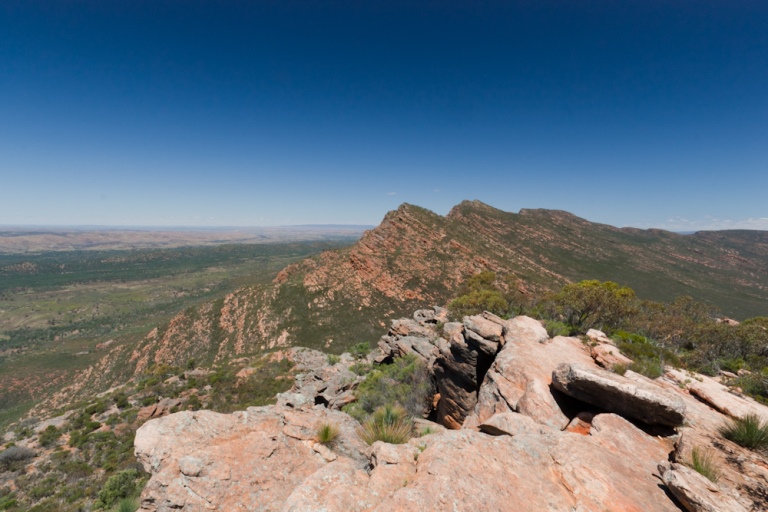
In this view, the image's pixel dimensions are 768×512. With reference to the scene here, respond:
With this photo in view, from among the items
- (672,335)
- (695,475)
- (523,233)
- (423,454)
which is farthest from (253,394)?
(523,233)

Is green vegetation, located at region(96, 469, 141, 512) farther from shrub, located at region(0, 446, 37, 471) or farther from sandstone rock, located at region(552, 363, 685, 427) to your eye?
sandstone rock, located at region(552, 363, 685, 427)

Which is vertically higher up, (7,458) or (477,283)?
(477,283)

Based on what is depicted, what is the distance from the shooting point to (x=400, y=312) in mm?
69812

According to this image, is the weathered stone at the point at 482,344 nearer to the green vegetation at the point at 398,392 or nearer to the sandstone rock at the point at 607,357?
the green vegetation at the point at 398,392

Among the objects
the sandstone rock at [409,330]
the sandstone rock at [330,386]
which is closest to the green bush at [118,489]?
the sandstone rock at [330,386]

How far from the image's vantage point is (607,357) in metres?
14.7

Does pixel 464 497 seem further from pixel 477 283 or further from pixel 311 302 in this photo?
pixel 311 302

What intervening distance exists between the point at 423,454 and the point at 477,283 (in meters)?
48.8

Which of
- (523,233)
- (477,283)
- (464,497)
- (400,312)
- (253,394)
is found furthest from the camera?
(523,233)

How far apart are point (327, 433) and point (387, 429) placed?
179 cm

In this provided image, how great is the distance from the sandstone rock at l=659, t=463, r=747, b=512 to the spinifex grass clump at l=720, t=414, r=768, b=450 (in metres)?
4.02

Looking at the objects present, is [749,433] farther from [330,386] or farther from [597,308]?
[597,308]

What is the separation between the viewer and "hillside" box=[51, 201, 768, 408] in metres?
64.5

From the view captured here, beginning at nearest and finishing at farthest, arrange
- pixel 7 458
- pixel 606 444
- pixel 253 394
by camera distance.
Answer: pixel 606 444
pixel 7 458
pixel 253 394
